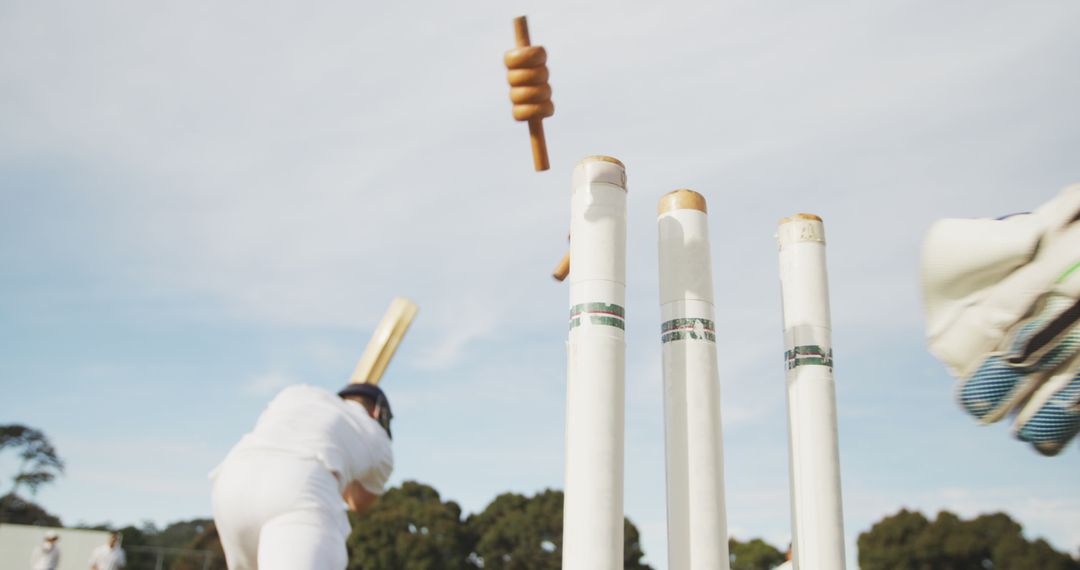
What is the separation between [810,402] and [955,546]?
38.6 metres

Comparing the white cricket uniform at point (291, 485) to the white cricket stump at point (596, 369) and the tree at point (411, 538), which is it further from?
the tree at point (411, 538)

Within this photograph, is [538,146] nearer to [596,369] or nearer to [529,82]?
[529,82]

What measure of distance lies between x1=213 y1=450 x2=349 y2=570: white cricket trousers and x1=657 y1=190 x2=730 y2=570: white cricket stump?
2858 millimetres

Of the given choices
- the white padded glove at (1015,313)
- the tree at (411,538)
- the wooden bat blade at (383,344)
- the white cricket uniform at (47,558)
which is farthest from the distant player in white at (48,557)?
the tree at (411,538)

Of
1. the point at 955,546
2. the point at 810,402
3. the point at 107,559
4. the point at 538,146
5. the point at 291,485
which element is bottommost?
the point at 291,485

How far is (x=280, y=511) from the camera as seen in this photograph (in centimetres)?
444

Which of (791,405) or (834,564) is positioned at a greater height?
(791,405)

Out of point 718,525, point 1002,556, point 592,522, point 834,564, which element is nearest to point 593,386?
point 592,522

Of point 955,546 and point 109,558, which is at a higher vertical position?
point 955,546

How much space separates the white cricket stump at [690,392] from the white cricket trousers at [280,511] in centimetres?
286

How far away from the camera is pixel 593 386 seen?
632cm

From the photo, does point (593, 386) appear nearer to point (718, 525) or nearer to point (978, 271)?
point (718, 525)

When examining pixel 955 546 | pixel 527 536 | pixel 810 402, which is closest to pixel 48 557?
pixel 810 402

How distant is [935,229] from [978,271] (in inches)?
8.0
